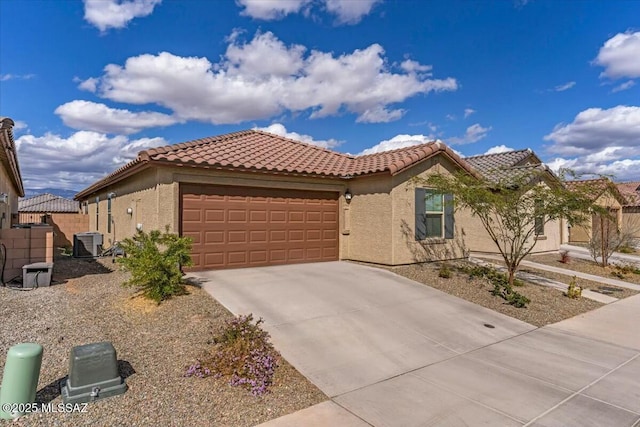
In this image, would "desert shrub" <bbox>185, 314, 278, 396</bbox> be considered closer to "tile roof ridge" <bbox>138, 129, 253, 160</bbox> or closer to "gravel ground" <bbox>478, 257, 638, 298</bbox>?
"tile roof ridge" <bbox>138, 129, 253, 160</bbox>

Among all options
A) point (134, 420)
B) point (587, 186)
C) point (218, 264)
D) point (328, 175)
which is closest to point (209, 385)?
point (134, 420)

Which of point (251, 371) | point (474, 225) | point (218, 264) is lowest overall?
point (251, 371)

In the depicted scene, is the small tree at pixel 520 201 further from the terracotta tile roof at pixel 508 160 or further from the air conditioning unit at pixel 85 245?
the air conditioning unit at pixel 85 245

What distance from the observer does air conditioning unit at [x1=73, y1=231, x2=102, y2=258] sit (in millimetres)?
14250

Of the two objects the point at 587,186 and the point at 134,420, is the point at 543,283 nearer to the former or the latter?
the point at 587,186

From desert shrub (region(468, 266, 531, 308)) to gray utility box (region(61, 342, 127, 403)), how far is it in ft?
27.2

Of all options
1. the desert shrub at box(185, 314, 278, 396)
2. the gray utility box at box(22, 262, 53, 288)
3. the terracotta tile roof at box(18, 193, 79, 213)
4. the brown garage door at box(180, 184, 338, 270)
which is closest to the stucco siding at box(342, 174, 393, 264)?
the brown garage door at box(180, 184, 338, 270)

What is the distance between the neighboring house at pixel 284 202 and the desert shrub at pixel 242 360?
516 cm

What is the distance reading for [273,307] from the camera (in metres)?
7.46

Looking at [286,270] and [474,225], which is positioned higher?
[474,225]

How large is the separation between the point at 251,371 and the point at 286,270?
19.8 feet

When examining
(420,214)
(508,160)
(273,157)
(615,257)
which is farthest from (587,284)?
(273,157)

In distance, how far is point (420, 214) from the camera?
41.3 feet

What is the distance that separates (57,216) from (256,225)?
16030mm
